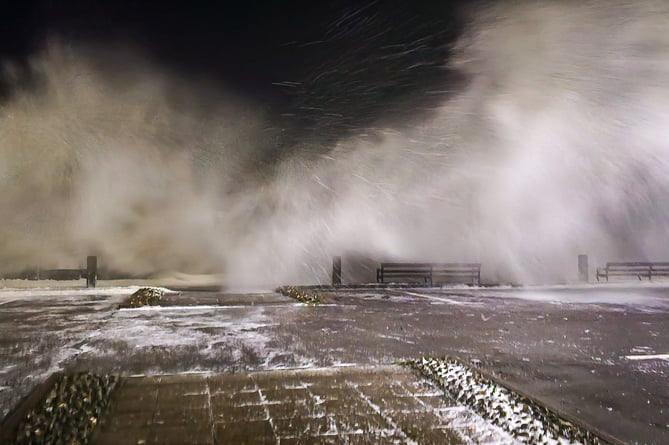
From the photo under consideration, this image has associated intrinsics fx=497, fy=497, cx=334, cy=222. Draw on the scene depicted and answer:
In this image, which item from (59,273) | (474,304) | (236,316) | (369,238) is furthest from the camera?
(369,238)

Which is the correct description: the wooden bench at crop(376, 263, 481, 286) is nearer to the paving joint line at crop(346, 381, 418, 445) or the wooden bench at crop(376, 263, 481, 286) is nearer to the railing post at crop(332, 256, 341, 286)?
the railing post at crop(332, 256, 341, 286)

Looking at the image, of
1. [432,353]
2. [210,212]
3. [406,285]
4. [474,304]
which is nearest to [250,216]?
[210,212]

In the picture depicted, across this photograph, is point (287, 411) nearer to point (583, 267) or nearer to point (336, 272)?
point (336, 272)

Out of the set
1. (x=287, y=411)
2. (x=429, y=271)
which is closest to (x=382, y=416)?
(x=287, y=411)

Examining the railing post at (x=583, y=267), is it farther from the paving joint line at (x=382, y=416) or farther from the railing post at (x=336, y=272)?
the paving joint line at (x=382, y=416)

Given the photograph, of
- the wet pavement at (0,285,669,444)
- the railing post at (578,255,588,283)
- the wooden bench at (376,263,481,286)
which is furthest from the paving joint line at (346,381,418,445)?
the railing post at (578,255,588,283)

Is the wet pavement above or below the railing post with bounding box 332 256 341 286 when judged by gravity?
below

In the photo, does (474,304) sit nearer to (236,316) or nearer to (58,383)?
(236,316)

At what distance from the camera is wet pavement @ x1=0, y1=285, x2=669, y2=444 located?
193 inches

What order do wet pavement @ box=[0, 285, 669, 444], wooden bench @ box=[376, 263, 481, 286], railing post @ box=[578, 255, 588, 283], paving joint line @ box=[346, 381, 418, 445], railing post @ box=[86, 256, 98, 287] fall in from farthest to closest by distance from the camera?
railing post @ box=[578, 255, 588, 283], wooden bench @ box=[376, 263, 481, 286], railing post @ box=[86, 256, 98, 287], wet pavement @ box=[0, 285, 669, 444], paving joint line @ box=[346, 381, 418, 445]

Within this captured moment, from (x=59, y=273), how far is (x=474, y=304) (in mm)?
13163

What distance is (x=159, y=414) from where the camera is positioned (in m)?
3.82

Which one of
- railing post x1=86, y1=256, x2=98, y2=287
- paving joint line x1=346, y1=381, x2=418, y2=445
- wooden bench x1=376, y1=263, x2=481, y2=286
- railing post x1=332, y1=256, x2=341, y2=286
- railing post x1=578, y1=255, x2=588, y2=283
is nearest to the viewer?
paving joint line x1=346, y1=381, x2=418, y2=445

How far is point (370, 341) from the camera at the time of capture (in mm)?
7254
